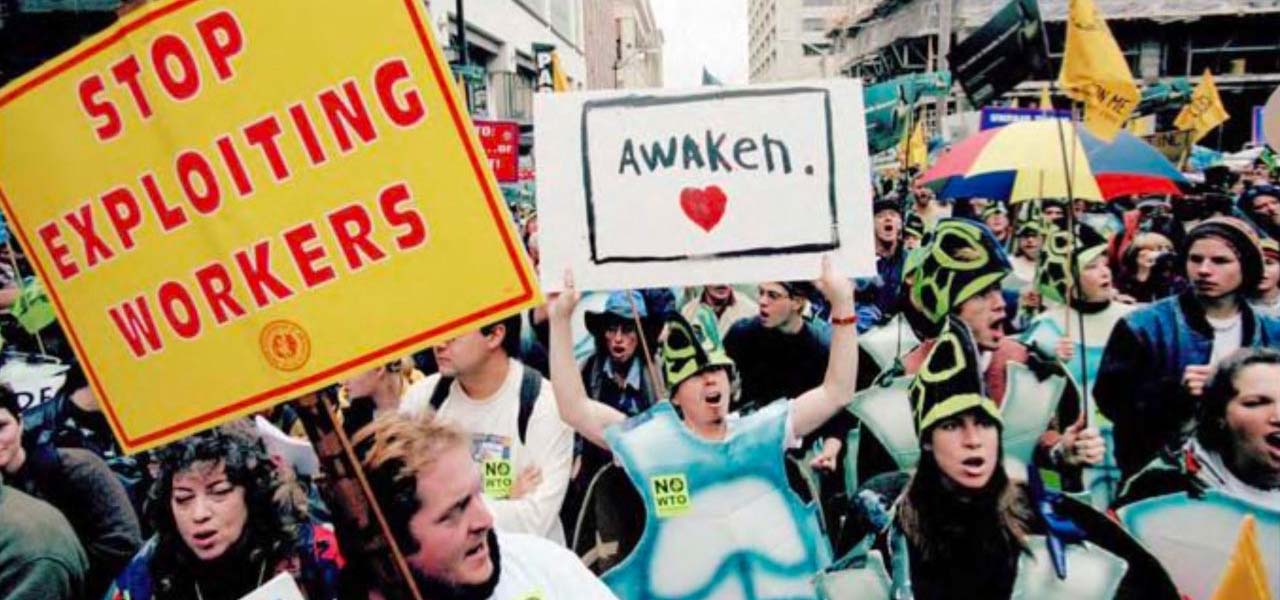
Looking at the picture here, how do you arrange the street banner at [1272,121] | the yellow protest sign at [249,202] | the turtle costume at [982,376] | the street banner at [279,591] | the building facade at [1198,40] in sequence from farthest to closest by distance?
the building facade at [1198,40]
the street banner at [1272,121]
the turtle costume at [982,376]
the street banner at [279,591]
the yellow protest sign at [249,202]

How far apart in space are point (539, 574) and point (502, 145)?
376 inches

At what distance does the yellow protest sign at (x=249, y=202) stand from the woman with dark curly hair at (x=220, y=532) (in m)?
0.63

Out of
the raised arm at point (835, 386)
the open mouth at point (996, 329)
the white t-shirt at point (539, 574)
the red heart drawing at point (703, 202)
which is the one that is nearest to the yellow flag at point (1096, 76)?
the open mouth at point (996, 329)

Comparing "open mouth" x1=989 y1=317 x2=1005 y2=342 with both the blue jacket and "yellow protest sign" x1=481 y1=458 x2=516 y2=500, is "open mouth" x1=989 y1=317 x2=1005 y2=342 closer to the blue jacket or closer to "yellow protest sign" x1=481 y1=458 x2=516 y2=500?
the blue jacket

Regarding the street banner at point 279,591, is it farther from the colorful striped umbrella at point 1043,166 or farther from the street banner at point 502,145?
the street banner at point 502,145

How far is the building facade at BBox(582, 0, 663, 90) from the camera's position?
7416 cm

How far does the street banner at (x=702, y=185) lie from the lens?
9.73 ft

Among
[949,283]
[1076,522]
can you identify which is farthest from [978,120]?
[1076,522]

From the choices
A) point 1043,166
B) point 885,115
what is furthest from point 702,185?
point 885,115

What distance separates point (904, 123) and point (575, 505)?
694 centimetres

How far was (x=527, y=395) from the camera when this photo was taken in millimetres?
3363

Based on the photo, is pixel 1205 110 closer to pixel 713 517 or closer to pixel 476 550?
pixel 713 517

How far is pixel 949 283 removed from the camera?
393cm

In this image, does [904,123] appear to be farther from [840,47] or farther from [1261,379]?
[840,47]
